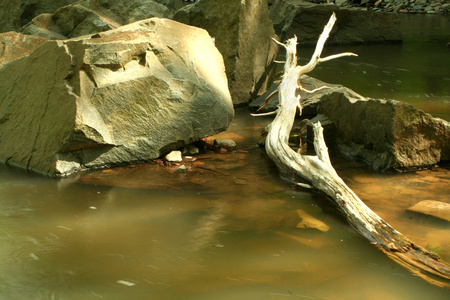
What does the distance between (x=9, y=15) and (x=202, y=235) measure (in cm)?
722

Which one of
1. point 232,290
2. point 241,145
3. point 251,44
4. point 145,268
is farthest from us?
point 251,44

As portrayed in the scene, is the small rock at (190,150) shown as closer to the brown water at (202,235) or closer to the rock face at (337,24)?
the brown water at (202,235)

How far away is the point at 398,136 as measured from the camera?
4.46 meters

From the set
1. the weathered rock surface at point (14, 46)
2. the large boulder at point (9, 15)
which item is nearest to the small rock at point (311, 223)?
the weathered rock surface at point (14, 46)

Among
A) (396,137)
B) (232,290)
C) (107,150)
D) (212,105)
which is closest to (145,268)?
(232,290)

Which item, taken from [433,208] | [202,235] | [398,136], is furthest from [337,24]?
[202,235]

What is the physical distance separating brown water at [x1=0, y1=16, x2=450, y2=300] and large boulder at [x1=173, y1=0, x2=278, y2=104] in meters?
2.01

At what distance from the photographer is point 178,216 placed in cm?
354

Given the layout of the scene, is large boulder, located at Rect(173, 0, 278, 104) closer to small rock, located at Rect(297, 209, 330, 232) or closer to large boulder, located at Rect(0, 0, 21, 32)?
small rock, located at Rect(297, 209, 330, 232)

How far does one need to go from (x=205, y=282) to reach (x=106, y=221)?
1052mm

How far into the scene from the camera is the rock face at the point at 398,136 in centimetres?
446

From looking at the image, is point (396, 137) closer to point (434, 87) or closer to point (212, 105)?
point (212, 105)

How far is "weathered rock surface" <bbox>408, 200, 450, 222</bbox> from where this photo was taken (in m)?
3.51

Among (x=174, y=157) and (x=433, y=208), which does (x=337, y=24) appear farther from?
(x=433, y=208)
